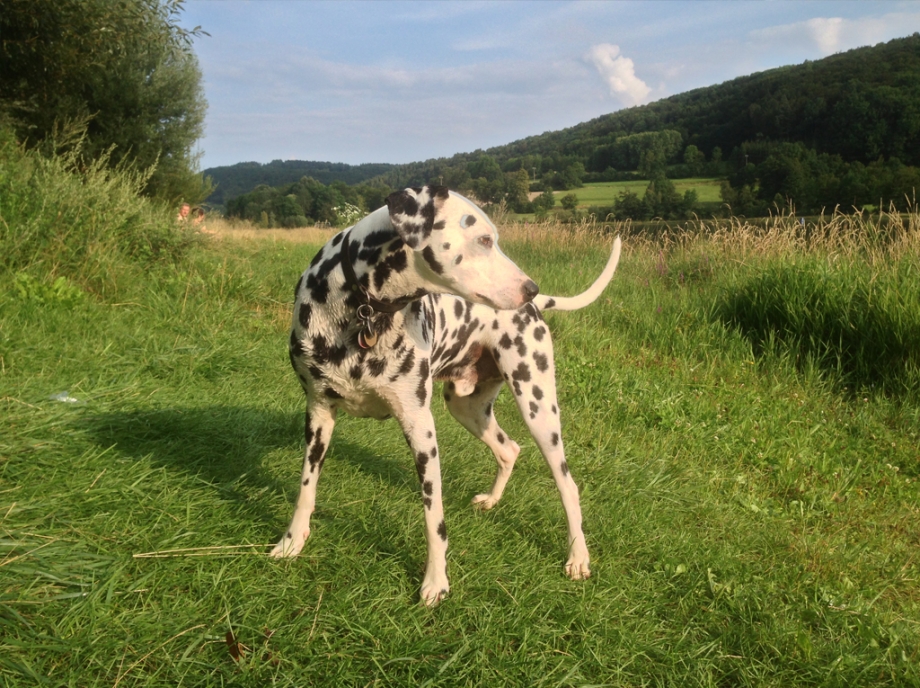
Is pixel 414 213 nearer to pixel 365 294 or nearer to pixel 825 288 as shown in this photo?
pixel 365 294

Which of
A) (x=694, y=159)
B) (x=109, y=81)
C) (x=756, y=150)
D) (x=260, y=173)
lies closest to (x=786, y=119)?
(x=756, y=150)

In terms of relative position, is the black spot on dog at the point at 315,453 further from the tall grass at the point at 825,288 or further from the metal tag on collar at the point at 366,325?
the tall grass at the point at 825,288

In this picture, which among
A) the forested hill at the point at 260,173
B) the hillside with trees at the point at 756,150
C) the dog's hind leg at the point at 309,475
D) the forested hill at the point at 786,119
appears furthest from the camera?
the forested hill at the point at 260,173

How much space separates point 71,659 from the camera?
1.88 meters

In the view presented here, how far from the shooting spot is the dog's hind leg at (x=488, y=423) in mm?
3549

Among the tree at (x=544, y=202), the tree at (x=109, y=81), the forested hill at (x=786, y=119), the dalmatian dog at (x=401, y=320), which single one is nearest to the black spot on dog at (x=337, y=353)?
the dalmatian dog at (x=401, y=320)

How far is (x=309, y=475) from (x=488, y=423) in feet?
4.07

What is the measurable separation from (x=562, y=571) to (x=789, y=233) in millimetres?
7139

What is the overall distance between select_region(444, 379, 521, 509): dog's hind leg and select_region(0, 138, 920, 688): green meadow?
17cm

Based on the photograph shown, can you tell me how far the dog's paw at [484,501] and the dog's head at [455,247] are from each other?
4.81 ft

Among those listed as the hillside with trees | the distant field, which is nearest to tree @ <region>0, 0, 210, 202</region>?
the hillside with trees

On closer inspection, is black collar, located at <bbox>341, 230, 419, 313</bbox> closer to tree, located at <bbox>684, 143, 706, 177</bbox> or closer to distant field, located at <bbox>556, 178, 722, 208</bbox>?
distant field, located at <bbox>556, 178, 722, 208</bbox>

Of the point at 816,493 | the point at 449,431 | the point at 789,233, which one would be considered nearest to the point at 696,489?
the point at 816,493

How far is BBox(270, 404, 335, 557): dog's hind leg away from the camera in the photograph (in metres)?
2.69
